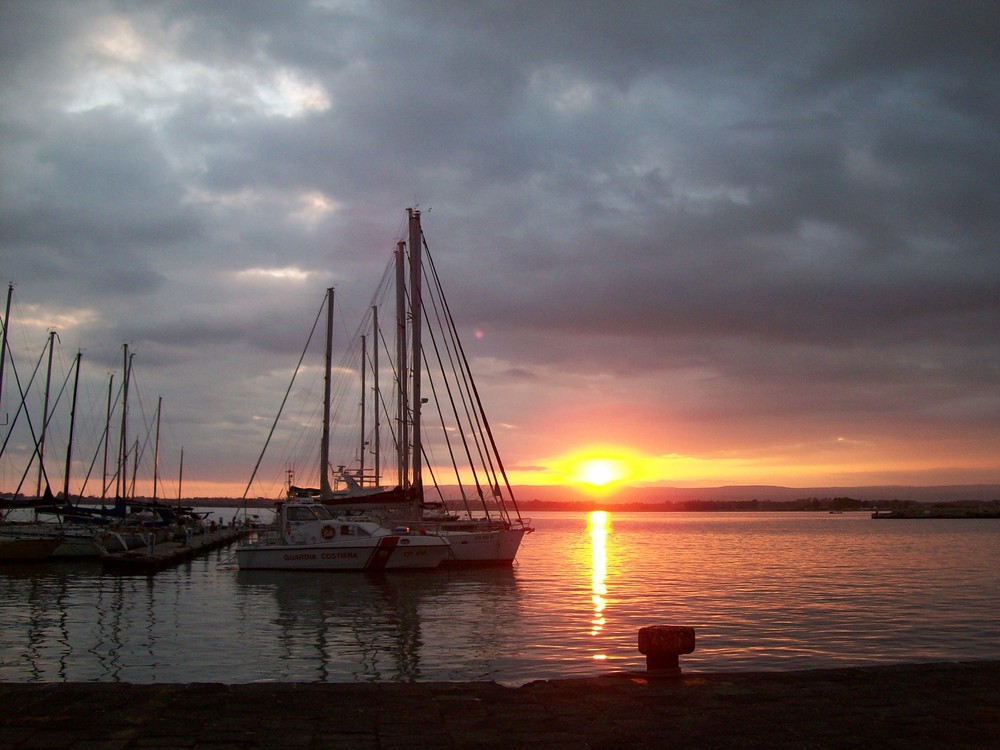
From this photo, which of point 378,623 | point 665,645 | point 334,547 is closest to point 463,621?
point 378,623

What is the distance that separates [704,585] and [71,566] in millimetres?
32841

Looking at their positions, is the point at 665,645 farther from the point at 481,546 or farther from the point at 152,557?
the point at 152,557

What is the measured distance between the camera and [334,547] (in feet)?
127

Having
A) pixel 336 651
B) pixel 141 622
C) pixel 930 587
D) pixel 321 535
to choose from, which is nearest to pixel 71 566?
pixel 321 535

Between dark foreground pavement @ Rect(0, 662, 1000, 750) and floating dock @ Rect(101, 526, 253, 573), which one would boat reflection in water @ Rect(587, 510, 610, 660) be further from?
floating dock @ Rect(101, 526, 253, 573)

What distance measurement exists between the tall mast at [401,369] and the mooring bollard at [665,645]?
32.4 metres

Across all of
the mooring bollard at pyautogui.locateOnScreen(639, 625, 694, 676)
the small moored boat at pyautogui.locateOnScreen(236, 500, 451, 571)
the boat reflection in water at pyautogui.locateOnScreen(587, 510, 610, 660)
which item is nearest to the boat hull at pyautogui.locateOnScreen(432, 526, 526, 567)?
the small moored boat at pyautogui.locateOnScreen(236, 500, 451, 571)

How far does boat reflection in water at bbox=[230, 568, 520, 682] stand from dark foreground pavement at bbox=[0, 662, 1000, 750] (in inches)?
236

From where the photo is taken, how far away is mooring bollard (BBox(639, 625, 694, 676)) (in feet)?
37.3

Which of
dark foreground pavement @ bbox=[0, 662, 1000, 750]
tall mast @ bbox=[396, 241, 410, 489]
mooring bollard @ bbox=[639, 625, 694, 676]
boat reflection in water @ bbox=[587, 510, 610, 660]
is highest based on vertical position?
tall mast @ bbox=[396, 241, 410, 489]

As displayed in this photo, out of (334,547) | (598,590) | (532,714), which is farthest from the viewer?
(334,547)

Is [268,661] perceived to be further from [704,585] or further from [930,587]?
[930,587]

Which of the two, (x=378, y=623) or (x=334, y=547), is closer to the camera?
(x=378, y=623)

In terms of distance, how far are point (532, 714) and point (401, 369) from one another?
36979 millimetres
